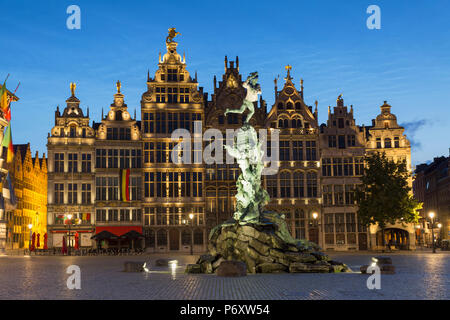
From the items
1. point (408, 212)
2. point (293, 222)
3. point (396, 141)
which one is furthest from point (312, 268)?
point (396, 141)

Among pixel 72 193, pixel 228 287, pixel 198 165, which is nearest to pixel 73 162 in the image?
pixel 72 193

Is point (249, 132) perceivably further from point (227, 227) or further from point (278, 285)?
point (278, 285)

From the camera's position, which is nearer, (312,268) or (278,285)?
(278,285)

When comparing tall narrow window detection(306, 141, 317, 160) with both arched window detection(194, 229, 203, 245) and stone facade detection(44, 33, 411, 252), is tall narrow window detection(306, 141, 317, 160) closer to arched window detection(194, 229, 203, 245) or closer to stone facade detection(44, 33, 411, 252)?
stone facade detection(44, 33, 411, 252)

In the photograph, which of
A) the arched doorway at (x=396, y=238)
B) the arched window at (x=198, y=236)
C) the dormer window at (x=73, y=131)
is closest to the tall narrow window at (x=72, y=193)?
the dormer window at (x=73, y=131)

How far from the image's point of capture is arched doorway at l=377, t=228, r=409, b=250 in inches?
2414

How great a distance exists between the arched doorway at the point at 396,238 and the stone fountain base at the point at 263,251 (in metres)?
34.5

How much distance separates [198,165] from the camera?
60.6 meters

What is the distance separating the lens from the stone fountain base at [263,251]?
26.9m

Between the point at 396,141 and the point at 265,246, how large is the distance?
3971 centimetres

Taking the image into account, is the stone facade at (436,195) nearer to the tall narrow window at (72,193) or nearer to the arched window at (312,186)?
the arched window at (312,186)

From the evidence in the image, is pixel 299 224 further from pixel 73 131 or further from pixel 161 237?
pixel 73 131

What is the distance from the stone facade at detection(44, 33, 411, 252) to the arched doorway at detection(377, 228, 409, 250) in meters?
2.25
